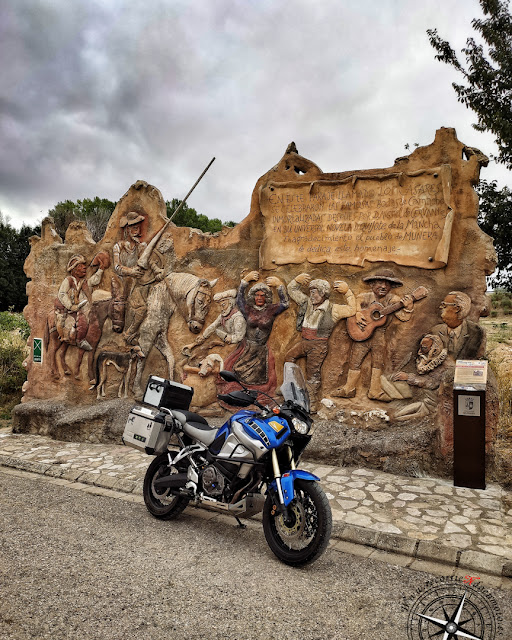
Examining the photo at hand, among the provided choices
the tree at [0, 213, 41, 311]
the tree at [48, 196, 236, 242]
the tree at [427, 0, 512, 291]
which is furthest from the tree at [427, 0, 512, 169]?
the tree at [0, 213, 41, 311]

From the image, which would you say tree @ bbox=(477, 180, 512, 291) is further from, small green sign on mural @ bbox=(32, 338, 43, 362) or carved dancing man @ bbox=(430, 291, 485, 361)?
small green sign on mural @ bbox=(32, 338, 43, 362)

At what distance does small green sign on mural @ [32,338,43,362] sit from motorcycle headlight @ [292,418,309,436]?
627 cm

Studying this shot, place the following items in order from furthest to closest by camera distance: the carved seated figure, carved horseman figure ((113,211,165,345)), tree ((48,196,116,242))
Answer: tree ((48,196,116,242))
carved horseman figure ((113,211,165,345))
the carved seated figure

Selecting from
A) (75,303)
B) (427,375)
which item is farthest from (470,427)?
(75,303)

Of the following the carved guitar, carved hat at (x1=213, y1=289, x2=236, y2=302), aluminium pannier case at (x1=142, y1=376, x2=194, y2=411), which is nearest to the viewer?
aluminium pannier case at (x1=142, y1=376, x2=194, y2=411)

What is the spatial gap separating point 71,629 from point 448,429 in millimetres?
4378

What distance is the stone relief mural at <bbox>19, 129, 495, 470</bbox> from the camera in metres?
6.43

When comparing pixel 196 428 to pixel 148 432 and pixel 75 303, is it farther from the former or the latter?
pixel 75 303

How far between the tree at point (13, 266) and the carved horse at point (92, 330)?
26.4 meters

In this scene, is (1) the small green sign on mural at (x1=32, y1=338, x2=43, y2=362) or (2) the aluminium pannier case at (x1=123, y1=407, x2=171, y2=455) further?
(1) the small green sign on mural at (x1=32, y1=338, x2=43, y2=362)

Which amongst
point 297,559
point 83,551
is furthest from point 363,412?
point 83,551

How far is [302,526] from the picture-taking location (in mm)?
3812

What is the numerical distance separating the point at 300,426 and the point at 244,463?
571 mm

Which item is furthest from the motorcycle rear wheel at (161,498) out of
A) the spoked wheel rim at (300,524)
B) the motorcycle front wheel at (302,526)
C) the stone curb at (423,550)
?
the stone curb at (423,550)
